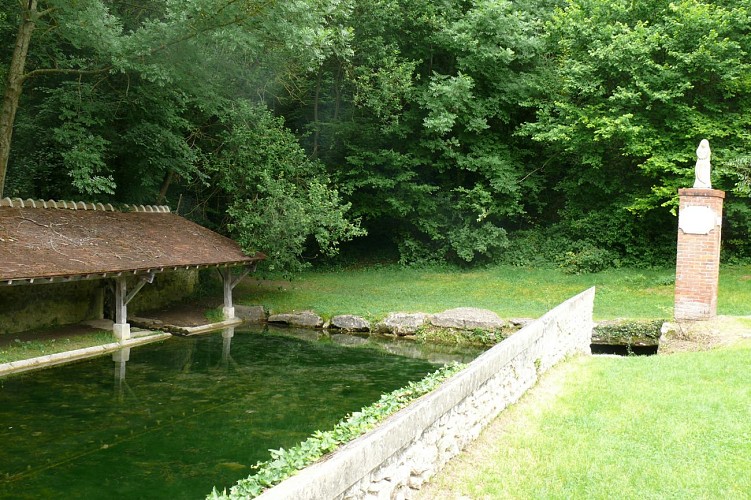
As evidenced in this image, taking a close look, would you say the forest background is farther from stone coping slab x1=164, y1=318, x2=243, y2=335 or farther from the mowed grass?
stone coping slab x1=164, y1=318, x2=243, y2=335

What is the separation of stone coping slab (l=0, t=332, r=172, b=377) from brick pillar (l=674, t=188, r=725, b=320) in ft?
38.0

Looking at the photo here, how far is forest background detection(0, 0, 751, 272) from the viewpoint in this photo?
14.8 metres

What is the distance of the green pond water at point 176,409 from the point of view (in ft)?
23.1

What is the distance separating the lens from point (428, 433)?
5090mm

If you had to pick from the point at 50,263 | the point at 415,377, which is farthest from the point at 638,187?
the point at 50,263

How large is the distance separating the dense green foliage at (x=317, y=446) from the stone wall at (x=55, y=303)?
10.4m

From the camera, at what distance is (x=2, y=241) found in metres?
12.2

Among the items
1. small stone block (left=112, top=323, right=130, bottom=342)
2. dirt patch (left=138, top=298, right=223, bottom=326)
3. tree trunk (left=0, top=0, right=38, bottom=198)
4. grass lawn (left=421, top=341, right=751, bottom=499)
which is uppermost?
tree trunk (left=0, top=0, right=38, bottom=198)

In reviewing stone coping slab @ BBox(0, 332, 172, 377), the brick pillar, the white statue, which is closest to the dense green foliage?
the brick pillar

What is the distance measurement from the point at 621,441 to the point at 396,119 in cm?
1783

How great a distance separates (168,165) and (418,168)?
1083 cm

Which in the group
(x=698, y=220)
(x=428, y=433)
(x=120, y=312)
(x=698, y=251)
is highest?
(x=698, y=220)

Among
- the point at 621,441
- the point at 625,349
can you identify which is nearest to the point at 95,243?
the point at 621,441

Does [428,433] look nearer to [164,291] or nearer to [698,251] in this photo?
[698,251]
